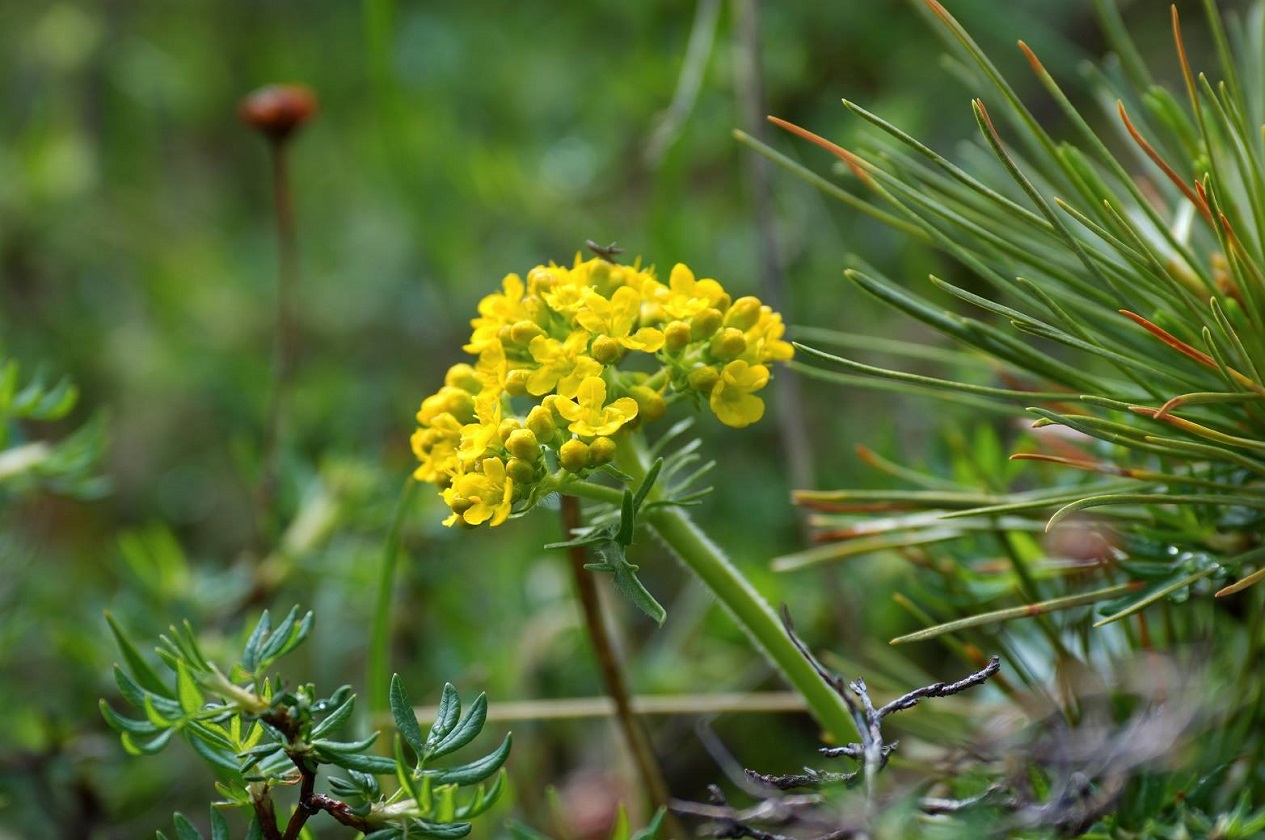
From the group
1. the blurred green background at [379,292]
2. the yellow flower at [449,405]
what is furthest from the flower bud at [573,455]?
the blurred green background at [379,292]

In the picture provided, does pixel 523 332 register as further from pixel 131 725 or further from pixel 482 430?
pixel 131 725

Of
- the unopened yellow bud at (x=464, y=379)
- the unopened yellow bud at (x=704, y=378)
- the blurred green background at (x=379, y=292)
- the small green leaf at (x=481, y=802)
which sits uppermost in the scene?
the unopened yellow bud at (x=704, y=378)

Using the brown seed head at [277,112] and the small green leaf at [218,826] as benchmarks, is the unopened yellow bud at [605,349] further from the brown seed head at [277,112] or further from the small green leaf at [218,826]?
the brown seed head at [277,112]

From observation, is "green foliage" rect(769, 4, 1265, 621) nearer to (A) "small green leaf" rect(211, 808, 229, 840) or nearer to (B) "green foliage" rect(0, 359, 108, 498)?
(A) "small green leaf" rect(211, 808, 229, 840)

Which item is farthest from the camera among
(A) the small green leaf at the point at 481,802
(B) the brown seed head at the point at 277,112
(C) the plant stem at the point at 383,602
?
(B) the brown seed head at the point at 277,112

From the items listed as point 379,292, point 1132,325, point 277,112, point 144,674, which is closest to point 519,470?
point 144,674

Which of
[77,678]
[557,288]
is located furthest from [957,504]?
[77,678]

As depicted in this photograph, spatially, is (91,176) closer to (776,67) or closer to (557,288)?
(776,67)
